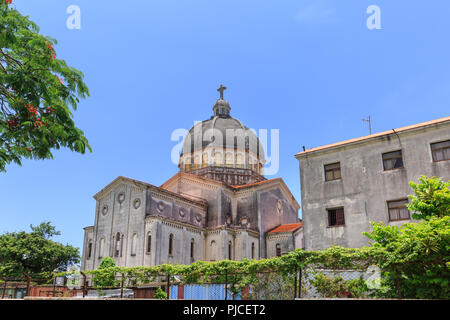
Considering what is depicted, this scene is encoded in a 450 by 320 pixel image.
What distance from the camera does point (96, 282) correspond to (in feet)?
78.1

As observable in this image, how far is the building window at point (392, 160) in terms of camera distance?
20500mm

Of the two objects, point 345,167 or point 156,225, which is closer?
point 345,167

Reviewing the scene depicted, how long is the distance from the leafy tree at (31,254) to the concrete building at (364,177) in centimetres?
3407

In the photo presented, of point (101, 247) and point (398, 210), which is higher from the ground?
point (398, 210)

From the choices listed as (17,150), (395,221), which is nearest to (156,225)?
(395,221)

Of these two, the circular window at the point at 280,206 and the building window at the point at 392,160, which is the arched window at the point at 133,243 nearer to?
the circular window at the point at 280,206

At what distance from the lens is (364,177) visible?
69.2ft

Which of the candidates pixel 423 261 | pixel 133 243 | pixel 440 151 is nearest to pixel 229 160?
pixel 133 243

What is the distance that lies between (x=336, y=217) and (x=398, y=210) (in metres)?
3.19

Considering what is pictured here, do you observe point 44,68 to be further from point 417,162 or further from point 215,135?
Answer: point 215,135

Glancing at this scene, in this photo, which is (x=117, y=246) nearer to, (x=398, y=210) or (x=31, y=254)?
(x=31, y=254)

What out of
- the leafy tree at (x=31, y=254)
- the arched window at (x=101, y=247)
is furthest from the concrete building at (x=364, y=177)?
the leafy tree at (x=31, y=254)

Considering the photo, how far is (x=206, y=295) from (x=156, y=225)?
1509cm

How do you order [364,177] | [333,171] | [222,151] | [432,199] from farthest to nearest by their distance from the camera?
[222,151], [333,171], [364,177], [432,199]
